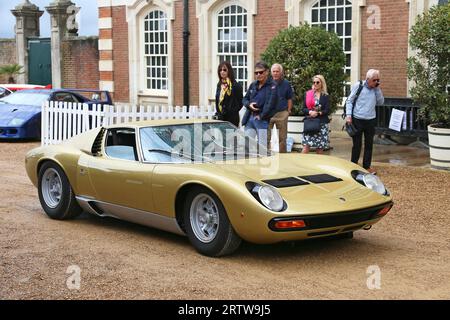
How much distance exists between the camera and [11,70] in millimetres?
29953

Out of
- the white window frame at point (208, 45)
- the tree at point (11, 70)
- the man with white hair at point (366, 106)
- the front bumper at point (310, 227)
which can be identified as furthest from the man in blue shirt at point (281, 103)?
the tree at point (11, 70)

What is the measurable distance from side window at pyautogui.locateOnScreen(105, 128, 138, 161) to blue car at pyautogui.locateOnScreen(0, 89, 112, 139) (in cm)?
907

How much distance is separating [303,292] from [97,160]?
3102 millimetres

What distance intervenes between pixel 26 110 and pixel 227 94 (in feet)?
24.6

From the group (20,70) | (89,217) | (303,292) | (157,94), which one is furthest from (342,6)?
(20,70)

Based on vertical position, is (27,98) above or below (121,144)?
above

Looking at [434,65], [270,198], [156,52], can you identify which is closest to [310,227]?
[270,198]

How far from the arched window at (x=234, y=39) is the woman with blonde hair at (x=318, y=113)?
27.0ft

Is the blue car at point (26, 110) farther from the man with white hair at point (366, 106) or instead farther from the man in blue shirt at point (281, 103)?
the man with white hair at point (366, 106)

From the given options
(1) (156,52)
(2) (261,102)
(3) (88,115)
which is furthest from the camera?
(1) (156,52)

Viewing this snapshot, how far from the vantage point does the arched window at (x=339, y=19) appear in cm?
1695

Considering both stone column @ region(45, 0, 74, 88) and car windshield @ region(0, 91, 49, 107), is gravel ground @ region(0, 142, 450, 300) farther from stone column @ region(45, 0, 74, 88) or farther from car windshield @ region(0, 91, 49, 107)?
stone column @ region(45, 0, 74, 88)

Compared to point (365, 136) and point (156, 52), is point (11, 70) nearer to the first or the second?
point (156, 52)

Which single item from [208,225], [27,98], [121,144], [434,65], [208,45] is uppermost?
[208,45]
